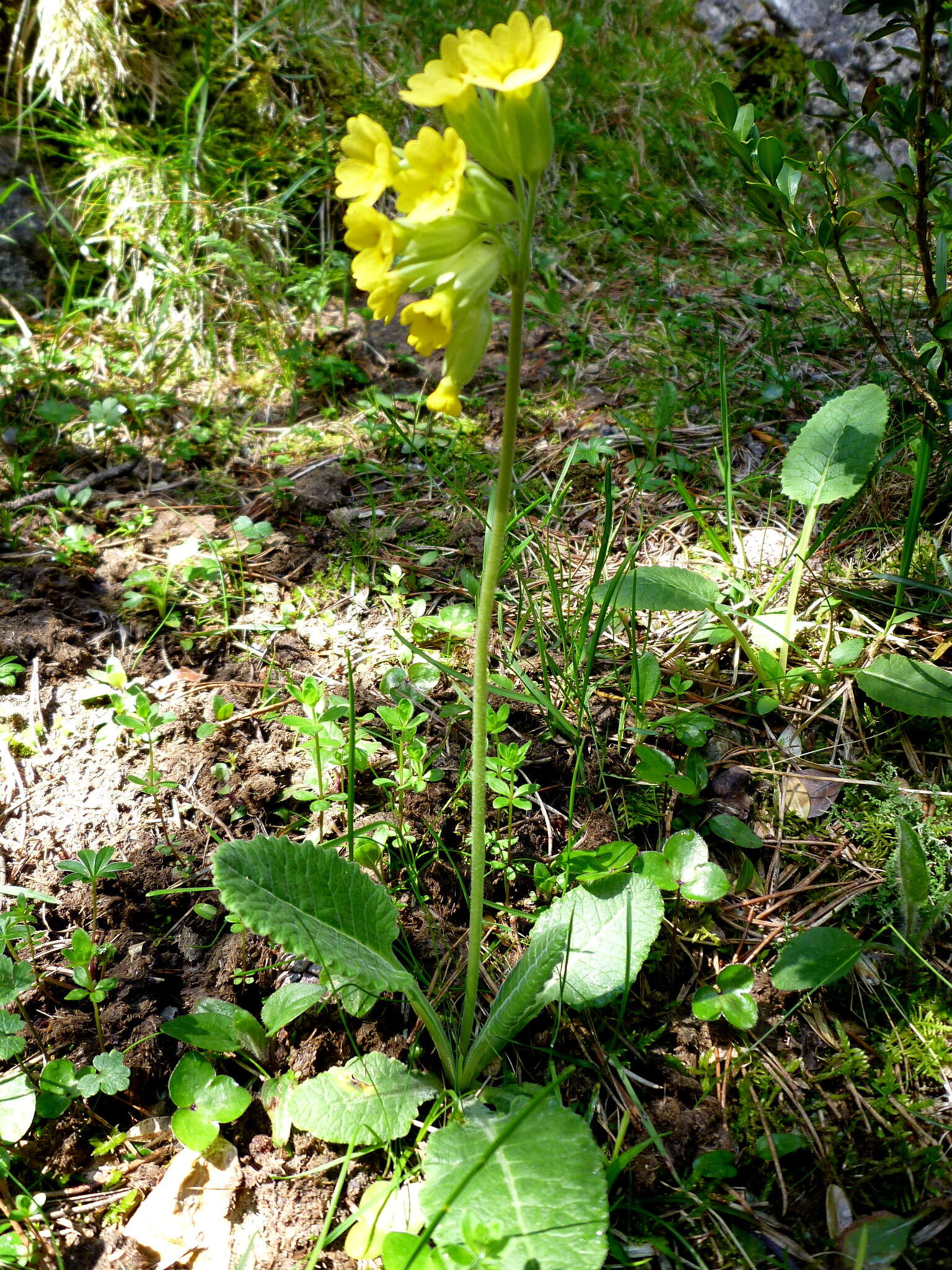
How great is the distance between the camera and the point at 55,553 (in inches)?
103

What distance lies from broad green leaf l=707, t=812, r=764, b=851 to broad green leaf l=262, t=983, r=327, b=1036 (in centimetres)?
85

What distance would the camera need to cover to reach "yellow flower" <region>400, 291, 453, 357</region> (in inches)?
50.0

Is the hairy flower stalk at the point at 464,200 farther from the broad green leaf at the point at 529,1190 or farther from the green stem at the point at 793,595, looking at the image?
the green stem at the point at 793,595

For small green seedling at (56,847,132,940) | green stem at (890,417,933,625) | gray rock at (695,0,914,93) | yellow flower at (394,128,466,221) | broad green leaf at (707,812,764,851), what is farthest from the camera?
gray rock at (695,0,914,93)

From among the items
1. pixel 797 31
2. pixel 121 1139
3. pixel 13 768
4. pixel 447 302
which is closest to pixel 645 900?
pixel 121 1139

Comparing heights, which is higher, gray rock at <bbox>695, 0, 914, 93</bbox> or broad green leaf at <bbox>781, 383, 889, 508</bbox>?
gray rock at <bbox>695, 0, 914, 93</bbox>

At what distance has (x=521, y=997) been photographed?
1.47 metres

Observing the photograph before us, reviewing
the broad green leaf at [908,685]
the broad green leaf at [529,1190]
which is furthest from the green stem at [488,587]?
the broad green leaf at [908,685]

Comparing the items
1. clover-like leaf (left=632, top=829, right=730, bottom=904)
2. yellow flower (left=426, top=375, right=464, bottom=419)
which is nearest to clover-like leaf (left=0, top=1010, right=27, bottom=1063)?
clover-like leaf (left=632, top=829, right=730, bottom=904)

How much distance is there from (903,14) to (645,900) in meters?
2.04

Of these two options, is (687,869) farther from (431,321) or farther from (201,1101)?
(431,321)

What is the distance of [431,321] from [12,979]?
4.38ft

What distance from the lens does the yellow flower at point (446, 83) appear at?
1.22m

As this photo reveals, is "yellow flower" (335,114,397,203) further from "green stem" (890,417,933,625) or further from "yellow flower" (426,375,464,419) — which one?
"green stem" (890,417,933,625)
